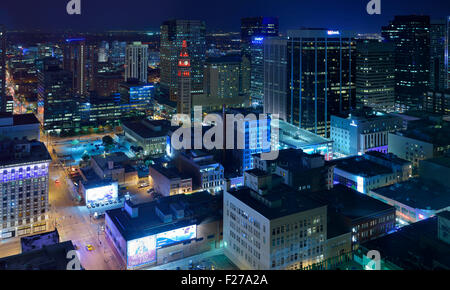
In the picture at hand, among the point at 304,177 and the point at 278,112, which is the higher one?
the point at 278,112

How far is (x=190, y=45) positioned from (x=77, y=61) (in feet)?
38.3

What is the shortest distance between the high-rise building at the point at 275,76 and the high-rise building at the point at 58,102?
14.4 meters

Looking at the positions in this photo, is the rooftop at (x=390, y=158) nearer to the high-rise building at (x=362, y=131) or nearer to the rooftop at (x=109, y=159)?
the high-rise building at (x=362, y=131)

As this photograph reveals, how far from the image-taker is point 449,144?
62.3 ft

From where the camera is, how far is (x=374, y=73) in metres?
32.1

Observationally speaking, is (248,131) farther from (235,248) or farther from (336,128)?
(235,248)

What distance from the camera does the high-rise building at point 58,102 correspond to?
29969 millimetres

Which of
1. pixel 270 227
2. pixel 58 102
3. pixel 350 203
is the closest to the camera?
pixel 270 227

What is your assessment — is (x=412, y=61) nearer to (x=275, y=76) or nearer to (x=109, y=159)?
(x=275, y=76)

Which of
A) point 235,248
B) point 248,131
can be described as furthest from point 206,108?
point 235,248

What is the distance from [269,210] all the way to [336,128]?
46.8ft

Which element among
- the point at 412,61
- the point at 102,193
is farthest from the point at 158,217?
the point at 412,61

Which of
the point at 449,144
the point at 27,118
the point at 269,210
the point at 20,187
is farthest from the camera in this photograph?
the point at 27,118

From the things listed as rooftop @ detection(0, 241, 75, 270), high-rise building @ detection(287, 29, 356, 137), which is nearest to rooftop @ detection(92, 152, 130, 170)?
rooftop @ detection(0, 241, 75, 270)
